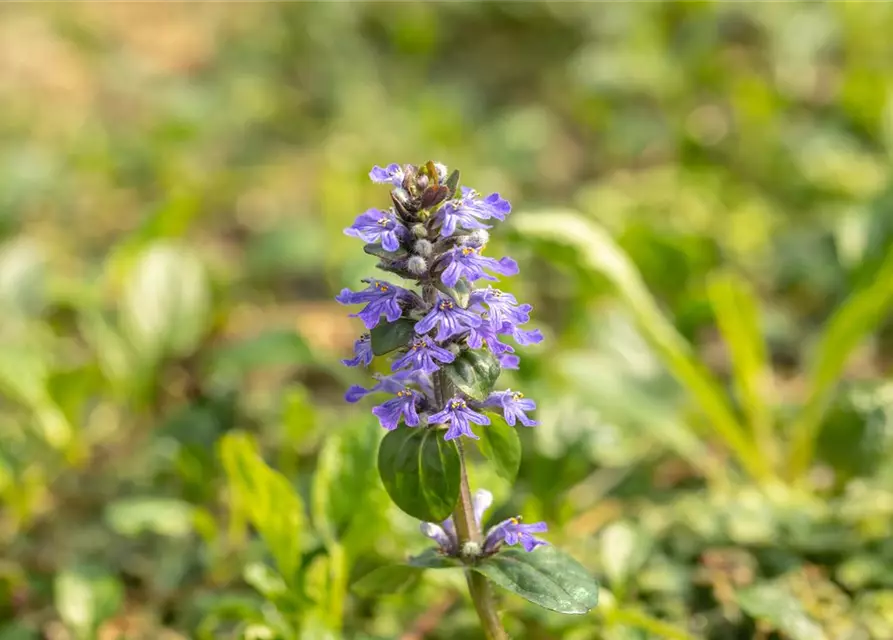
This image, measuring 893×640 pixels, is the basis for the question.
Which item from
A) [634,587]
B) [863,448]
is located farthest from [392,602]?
[863,448]

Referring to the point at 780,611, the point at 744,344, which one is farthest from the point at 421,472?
the point at 744,344

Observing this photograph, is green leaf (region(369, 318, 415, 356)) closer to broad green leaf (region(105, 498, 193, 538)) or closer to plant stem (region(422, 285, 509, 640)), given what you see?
plant stem (region(422, 285, 509, 640))

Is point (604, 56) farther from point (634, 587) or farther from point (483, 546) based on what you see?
point (483, 546)

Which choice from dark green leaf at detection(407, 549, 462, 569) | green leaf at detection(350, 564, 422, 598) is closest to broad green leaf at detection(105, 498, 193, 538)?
green leaf at detection(350, 564, 422, 598)

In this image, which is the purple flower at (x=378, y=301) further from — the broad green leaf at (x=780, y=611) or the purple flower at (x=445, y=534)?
the broad green leaf at (x=780, y=611)

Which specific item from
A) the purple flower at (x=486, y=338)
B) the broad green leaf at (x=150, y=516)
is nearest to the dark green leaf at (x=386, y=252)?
the purple flower at (x=486, y=338)

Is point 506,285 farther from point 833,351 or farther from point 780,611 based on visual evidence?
point 780,611
